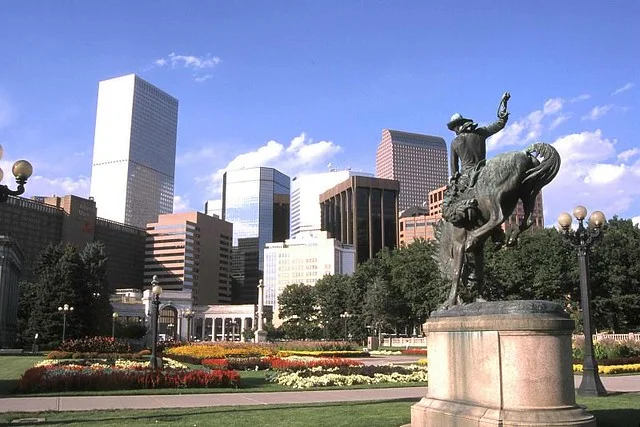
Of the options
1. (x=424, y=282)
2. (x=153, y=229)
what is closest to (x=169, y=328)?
(x=153, y=229)

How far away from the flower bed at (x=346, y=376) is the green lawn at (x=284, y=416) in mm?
6472

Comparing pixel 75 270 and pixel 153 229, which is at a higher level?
pixel 153 229

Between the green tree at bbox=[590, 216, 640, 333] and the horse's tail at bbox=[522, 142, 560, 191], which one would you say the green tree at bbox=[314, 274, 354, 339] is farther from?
the horse's tail at bbox=[522, 142, 560, 191]

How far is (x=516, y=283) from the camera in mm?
51281

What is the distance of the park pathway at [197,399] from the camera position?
591 inches

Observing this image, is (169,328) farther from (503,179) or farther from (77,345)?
(503,179)

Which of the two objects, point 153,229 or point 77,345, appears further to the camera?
point 153,229

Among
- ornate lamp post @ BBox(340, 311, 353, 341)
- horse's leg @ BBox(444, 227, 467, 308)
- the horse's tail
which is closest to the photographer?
the horse's tail

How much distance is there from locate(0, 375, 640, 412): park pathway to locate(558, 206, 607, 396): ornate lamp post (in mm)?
2376

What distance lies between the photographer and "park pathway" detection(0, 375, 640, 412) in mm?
15016

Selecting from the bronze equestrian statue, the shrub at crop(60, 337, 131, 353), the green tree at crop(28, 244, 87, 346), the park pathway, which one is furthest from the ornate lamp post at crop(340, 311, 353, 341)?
the bronze equestrian statue

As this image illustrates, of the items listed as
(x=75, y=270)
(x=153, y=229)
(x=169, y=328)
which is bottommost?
(x=169, y=328)

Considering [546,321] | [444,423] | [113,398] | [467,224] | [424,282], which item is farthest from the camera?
[424,282]

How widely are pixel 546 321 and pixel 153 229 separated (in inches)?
7628
